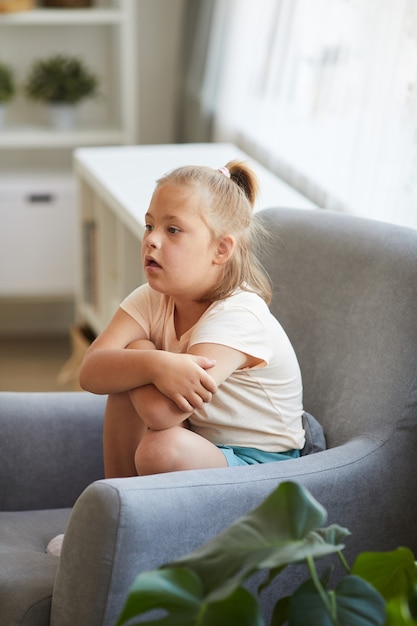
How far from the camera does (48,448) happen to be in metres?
1.73

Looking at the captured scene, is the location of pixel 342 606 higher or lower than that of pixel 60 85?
higher

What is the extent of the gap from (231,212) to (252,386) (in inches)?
10.7

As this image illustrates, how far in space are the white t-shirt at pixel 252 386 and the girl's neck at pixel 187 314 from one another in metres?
0.01

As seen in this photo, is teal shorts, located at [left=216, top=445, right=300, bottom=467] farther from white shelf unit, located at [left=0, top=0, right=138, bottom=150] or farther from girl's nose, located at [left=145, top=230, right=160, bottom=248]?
white shelf unit, located at [left=0, top=0, right=138, bottom=150]

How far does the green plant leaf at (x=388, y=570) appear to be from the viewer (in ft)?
3.28

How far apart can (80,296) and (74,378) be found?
266mm

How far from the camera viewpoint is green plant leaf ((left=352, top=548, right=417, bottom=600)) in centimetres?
100

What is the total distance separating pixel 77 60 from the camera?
11.4ft

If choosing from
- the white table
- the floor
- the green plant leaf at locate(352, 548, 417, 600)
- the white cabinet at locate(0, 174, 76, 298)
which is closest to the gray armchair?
the green plant leaf at locate(352, 548, 417, 600)

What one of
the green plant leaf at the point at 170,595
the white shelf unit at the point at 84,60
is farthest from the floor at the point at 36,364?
the green plant leaf at the point at 170,595

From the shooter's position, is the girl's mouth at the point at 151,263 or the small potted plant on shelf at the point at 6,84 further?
the small potted plant on shelf at the point at 6,84

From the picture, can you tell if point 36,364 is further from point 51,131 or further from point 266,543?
point 266,543

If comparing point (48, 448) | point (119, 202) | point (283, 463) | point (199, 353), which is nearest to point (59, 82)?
point (119, 202)

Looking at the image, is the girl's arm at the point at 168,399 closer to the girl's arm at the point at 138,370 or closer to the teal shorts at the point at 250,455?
the girl's arm at the point at 138,370
